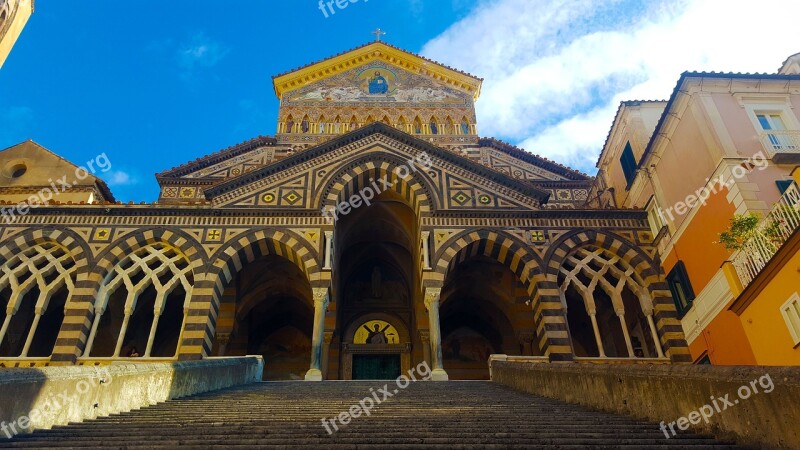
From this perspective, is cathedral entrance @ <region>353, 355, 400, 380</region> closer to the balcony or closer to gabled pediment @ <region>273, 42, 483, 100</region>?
the balcony

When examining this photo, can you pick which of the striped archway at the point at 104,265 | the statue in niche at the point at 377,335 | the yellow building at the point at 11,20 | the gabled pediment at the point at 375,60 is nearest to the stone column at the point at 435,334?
the statue in niche at the point at 377,335

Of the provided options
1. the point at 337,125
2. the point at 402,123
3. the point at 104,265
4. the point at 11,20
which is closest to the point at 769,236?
the point at 104,265

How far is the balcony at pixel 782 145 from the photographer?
15352 mm

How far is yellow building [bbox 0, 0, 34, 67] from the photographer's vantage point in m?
25.0

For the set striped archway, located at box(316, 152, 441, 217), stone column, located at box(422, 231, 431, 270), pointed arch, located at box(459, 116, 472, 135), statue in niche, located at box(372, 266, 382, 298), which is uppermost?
pointed arch, located at box(459, 116, 472, 135)

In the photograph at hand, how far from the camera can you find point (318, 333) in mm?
17531

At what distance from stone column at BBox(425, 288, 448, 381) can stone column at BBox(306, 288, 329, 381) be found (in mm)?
3343

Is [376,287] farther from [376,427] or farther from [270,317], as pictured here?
[376,427]

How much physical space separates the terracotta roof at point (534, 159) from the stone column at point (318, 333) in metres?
14.0

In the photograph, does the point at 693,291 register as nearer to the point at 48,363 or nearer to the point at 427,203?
the point at 427,203

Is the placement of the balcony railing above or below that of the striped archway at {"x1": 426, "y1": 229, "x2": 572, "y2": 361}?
below

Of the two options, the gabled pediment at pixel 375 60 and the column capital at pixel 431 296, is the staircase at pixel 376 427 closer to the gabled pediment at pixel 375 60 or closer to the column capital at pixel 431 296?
the column capital at pixel 431 296

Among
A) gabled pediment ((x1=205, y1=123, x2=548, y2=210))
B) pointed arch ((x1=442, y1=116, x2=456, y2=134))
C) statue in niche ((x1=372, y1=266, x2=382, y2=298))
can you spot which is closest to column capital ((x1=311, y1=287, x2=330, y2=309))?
gabled pediment ((x1=205, y1=123, x2=548, y2=210))

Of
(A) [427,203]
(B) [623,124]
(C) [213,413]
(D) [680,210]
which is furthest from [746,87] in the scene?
(C) [213,413]
